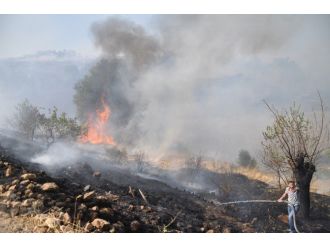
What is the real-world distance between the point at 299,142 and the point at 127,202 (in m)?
5.77

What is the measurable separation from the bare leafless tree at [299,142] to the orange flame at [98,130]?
5732 millimetres

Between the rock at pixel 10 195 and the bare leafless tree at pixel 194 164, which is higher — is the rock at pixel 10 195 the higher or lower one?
the lower one

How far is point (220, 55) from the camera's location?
1357cm

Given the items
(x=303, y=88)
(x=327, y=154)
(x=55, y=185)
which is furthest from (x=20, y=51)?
(x=327, y=154)

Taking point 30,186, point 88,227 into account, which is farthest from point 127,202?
point 30,186

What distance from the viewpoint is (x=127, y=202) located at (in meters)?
11.2

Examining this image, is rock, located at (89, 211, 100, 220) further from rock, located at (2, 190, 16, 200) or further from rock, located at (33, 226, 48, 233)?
rock, located at (2, 190, 16, 200)

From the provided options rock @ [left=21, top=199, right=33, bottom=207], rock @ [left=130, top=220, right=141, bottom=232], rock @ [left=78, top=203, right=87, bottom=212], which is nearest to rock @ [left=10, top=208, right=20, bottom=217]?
rock @ [left=21, top=199, right=33, bottom=207]

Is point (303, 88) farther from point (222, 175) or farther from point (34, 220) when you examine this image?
point (34, 220)

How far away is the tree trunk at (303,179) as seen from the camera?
1234 cm

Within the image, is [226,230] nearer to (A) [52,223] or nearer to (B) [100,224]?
(B) [100,224]

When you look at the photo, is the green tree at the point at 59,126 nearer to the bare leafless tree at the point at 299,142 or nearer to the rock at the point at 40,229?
the rock at the point at 40,229

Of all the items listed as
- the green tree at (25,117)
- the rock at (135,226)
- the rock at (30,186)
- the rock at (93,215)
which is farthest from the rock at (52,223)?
the green tree at (25,117)

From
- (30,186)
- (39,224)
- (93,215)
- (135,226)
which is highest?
(30,186)
